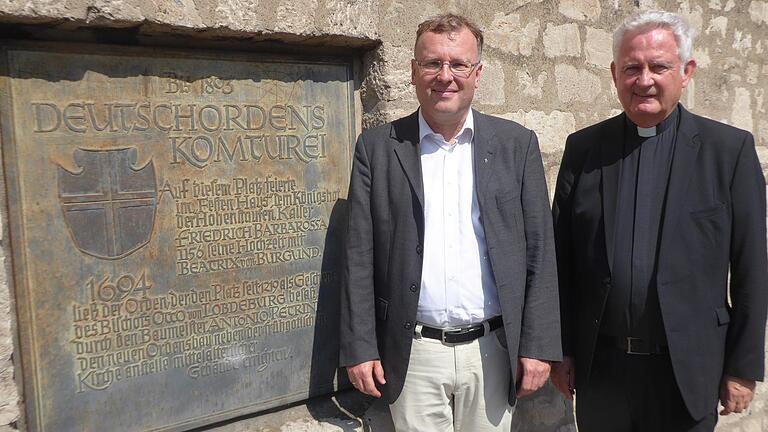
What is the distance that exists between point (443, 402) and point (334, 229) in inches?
31.3

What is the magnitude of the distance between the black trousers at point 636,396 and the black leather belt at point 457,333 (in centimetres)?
43

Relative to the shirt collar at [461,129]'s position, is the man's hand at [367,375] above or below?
below

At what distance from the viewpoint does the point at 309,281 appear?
2.32m

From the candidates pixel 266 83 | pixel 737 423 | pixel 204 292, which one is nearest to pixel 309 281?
pixel 204 292

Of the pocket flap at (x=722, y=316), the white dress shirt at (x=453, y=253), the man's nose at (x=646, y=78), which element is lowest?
the pocket flap at (x=722, y=316)

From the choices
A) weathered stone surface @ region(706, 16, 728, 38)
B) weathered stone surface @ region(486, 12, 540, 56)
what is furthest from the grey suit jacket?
weathered stone surface @ region(706, 16, 728, 38)

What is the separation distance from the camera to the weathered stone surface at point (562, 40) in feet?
9.22

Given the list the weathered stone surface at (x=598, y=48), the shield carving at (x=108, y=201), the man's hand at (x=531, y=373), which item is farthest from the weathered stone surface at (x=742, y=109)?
the shield carving at (x=108, y=201)

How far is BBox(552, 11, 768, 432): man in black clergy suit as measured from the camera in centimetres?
191

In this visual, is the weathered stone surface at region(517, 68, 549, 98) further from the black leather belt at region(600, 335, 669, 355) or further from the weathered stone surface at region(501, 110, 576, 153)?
the black leather belt at region(600, 335, 669, 355)

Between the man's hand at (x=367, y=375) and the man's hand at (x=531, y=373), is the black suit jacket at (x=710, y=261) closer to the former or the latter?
the man's hand at (x=531, y=373)

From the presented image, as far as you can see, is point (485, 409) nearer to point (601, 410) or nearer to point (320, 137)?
point (601, 410)

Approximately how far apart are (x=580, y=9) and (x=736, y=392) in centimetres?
188

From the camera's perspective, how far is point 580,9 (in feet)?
9.59
